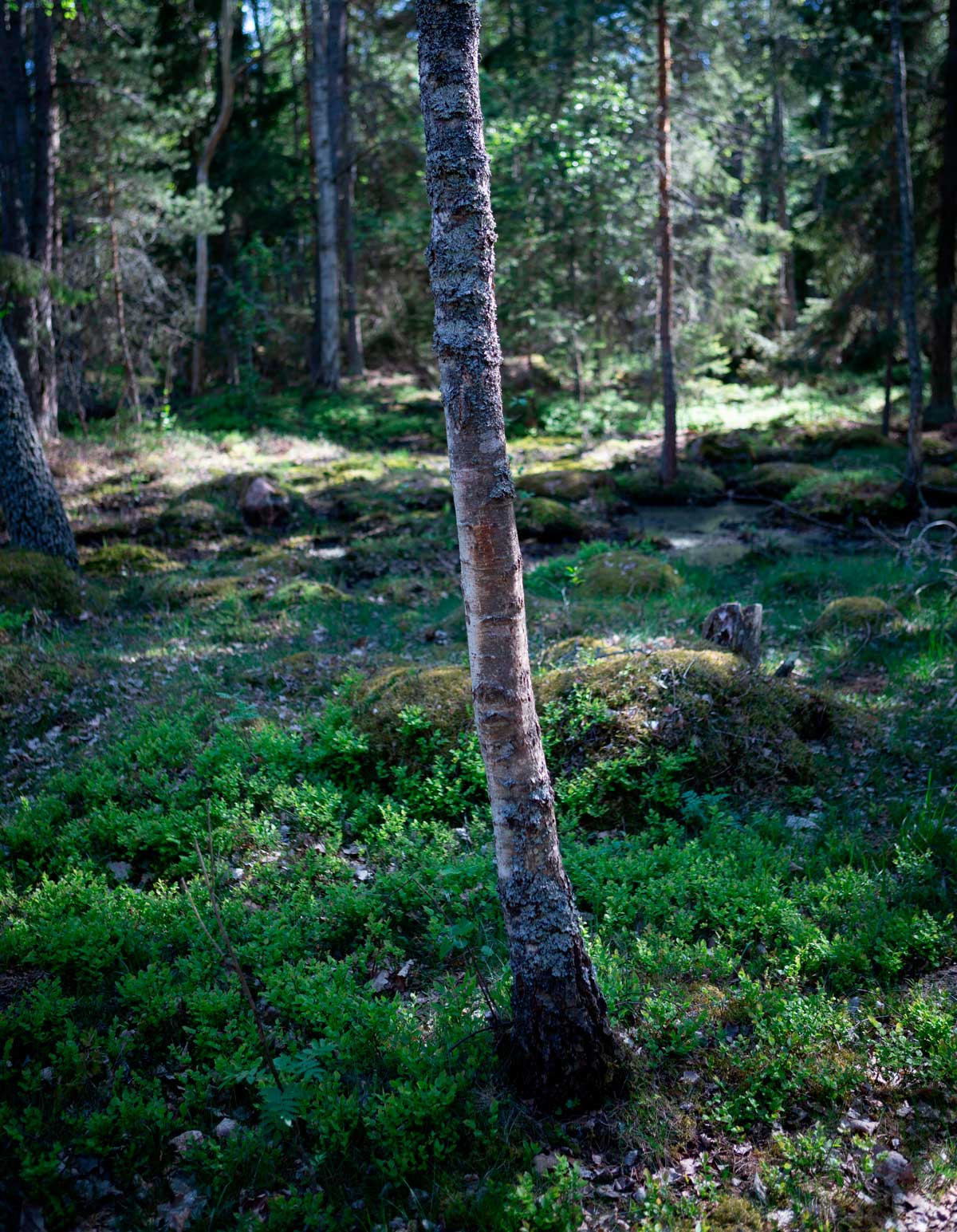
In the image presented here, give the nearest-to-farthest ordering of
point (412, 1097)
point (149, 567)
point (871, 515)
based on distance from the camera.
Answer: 1. point (412, 1097)
2. point (149, 567)
3. point (871, 515)

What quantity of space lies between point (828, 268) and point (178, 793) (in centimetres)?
1949

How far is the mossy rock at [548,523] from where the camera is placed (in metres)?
13.1

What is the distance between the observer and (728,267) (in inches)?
741

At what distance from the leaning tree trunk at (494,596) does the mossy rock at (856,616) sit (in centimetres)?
568

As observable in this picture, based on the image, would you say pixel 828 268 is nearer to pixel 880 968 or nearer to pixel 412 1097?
pixel 880 968

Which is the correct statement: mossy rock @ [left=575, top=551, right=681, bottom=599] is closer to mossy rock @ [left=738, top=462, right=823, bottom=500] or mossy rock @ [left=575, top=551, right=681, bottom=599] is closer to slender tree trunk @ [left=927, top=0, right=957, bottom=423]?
mossy rock @ [left=738, top=462, right=823, bottom=500]

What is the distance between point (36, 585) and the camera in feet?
30.7

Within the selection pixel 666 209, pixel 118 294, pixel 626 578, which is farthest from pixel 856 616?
pixel 118 294

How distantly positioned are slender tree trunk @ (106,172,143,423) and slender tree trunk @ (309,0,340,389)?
6129 mm

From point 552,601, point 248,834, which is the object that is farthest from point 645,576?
point 248,834

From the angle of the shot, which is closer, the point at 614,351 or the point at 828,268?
the point at 828,268

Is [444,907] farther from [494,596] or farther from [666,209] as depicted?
[666,209]

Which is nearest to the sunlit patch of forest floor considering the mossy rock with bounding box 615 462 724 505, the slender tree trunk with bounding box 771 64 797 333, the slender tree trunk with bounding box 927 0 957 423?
the mossy rock with bounding box 615 462 724 505

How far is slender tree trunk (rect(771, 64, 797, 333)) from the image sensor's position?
28.5 meters
